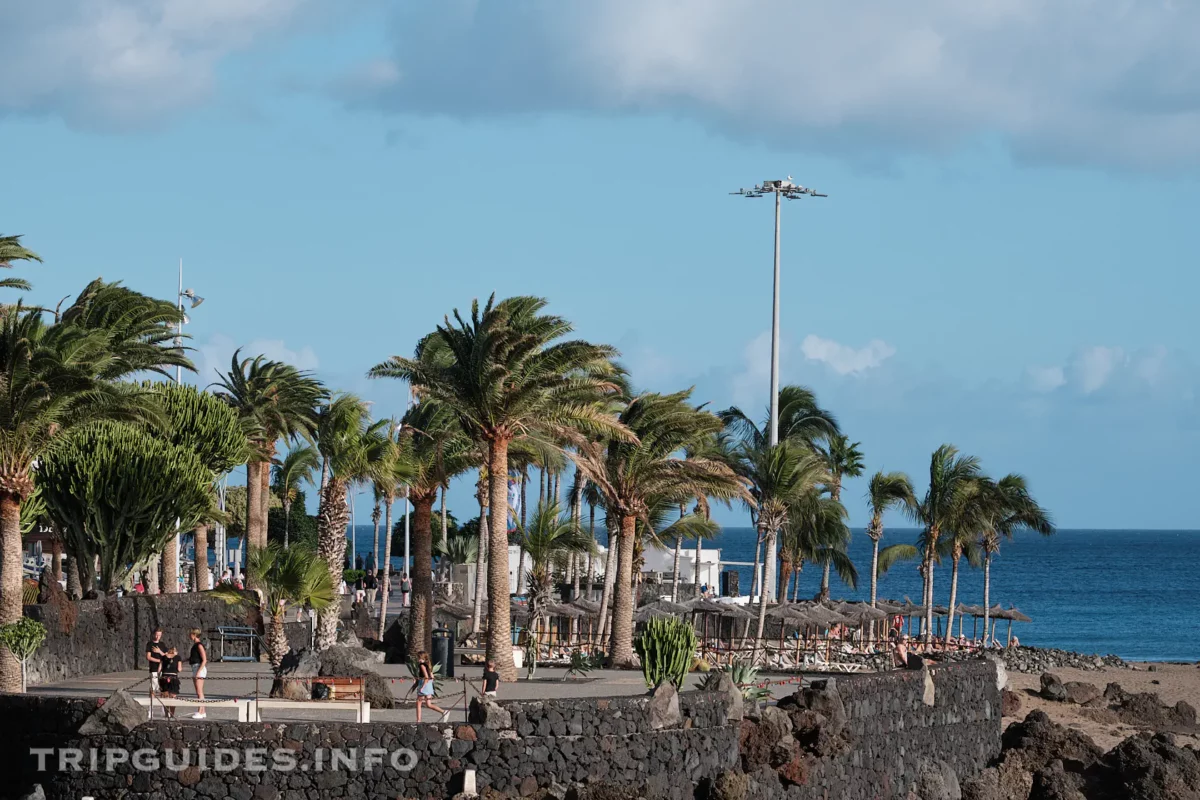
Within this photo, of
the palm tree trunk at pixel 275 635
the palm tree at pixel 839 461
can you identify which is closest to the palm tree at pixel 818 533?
the palm tree at pixel 839 461

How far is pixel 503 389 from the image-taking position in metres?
31.8

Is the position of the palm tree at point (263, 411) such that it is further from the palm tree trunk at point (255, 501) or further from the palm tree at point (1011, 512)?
the palm tree at point (1011, 512)

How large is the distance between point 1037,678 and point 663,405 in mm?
22537

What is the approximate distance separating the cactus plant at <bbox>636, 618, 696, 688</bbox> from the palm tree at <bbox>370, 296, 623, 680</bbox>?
5.93m

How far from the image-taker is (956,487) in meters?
53.8

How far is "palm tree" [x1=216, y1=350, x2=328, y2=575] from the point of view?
1884 inches

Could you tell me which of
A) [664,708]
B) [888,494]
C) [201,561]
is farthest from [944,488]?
[664,708]

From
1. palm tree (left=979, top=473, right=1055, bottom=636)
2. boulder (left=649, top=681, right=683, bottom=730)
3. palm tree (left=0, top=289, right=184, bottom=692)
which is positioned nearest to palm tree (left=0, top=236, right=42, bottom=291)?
palm tree (left=0, top=289, right=184, bottom=692)

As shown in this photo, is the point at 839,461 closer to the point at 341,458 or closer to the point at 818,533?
the point at 818,533

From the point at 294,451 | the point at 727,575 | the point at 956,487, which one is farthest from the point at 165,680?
the point at 727,575

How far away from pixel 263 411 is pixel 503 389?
18.1 m

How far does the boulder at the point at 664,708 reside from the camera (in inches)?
948

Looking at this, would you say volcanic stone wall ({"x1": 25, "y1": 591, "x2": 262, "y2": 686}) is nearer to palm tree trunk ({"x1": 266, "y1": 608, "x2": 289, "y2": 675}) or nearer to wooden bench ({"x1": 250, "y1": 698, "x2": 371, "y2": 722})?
palm tree trunk ({"x1": 266, "y1": 608, "x2": 289, "y2": 675})

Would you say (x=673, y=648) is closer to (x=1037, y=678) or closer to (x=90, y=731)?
(x=90, y=731)
